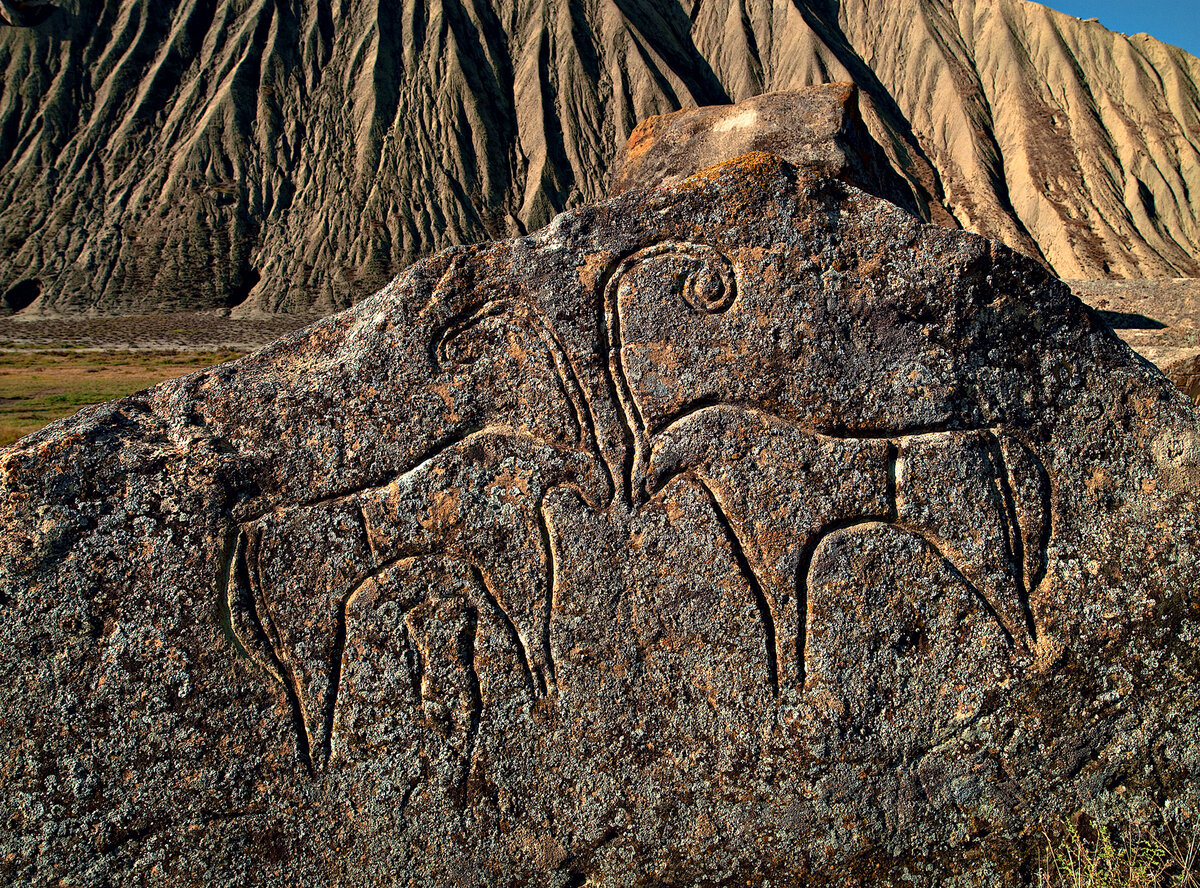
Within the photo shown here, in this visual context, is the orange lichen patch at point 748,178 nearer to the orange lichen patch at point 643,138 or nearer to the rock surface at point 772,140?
the rock surface at point 772,140

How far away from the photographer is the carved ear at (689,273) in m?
2.53

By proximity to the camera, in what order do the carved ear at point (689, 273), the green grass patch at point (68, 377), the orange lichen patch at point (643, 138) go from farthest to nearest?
the green grass patch at point (68, 377) → the orange lichen patch at point (643, 138) → the carved ear at point (689, 273)

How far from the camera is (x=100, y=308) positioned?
35969mm

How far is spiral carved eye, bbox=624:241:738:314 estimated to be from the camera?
99.5 inches

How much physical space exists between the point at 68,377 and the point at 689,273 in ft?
72.6

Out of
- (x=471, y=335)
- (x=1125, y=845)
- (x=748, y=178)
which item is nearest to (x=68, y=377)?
(x=471, y=335)

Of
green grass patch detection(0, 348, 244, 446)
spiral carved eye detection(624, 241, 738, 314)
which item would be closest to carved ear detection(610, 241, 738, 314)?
spiral carved eye detection(624, 241, 738, 314)

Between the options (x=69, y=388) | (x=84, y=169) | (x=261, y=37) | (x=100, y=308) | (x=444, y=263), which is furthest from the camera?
(x=261, y=37)

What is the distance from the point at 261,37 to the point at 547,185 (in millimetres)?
17724

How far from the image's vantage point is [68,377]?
→ 19656mm

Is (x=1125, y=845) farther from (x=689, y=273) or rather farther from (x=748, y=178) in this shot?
(x=748, y=178)

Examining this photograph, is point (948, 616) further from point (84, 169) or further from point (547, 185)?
point (84, 169)

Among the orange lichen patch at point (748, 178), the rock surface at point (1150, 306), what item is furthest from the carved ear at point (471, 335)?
the rock surface at point (1150, 306)

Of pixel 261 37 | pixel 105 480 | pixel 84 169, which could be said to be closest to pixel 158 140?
pixel 84 169
